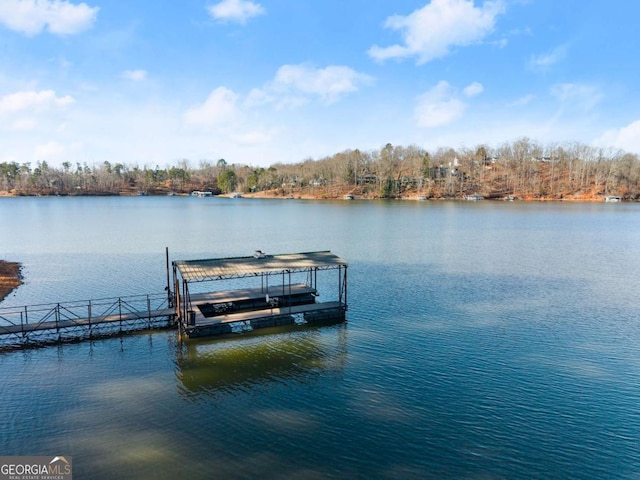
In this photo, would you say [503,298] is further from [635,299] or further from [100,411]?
[100,411]

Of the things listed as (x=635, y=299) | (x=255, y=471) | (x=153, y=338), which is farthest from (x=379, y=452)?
(x=635, y=299)

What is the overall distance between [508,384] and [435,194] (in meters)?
165

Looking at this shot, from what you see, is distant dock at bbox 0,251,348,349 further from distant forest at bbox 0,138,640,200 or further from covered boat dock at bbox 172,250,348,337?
distant forest at bbox 0,138,640,200

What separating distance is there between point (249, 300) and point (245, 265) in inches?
171

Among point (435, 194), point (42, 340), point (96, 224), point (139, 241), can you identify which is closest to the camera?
point (42, 340)

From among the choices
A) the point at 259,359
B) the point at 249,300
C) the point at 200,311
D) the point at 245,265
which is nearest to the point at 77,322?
the point at 200,311

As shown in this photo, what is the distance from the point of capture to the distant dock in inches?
1075

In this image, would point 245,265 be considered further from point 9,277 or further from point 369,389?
point 9,277

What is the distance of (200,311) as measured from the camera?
3059 cm

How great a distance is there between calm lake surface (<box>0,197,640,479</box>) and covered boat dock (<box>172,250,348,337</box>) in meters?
1.40

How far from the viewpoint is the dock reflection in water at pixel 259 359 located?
22.2m

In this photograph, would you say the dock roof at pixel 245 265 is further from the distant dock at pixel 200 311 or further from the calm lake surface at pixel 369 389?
the calm lake surface at pixel 369 389

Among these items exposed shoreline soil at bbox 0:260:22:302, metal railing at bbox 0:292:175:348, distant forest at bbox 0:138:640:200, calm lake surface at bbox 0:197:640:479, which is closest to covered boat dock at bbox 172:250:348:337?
calm lake surface at bbox 0:197:640:479

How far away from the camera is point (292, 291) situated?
34.8 metres
